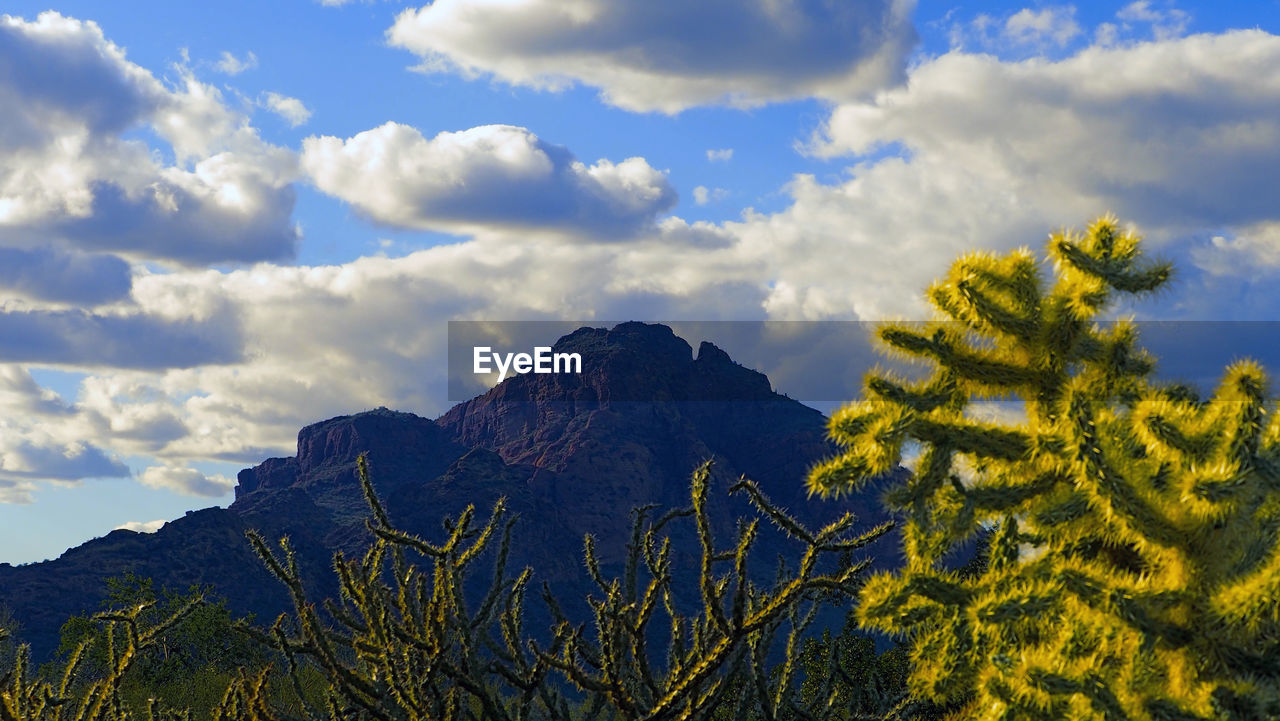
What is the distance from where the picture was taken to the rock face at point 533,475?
9475 centimetres

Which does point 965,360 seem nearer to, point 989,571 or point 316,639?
point 989,571

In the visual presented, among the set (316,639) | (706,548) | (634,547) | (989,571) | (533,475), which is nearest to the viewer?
(706,548)

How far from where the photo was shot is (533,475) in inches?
5027

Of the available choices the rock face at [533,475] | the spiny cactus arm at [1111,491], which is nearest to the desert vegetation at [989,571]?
the spiny cactus arm at [1111,491]

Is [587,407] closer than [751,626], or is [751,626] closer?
[751,626]

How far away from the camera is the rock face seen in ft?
311

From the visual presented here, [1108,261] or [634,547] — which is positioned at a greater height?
[1108,261]

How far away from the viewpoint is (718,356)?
516ft

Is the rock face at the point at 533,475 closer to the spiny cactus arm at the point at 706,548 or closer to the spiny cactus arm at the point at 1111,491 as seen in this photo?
the spiny cactus arm at the point at 706,548

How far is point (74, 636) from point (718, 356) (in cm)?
12030

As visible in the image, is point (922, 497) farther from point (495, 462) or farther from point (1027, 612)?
point (495, 462)

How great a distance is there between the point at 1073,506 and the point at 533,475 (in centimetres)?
12535

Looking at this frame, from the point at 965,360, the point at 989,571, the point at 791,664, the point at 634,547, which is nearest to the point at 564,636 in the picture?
the point at 634,547

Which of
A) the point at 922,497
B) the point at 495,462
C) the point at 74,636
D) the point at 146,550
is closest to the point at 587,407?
the point at 495,462
